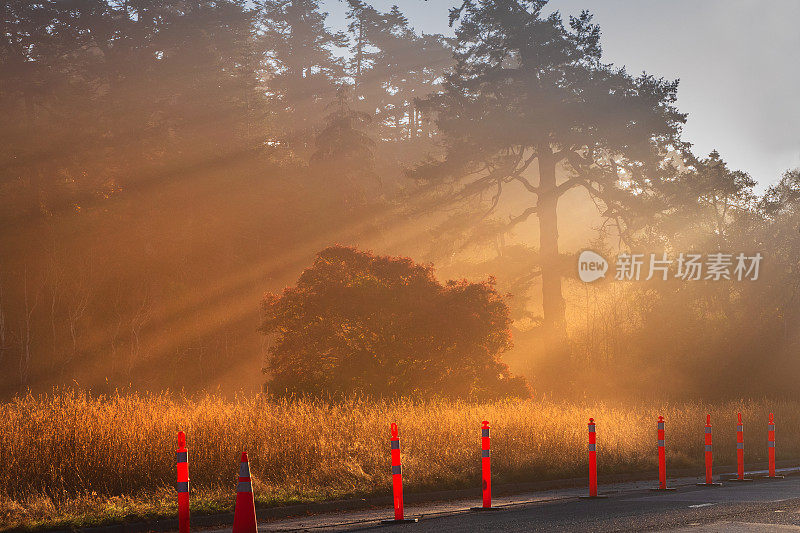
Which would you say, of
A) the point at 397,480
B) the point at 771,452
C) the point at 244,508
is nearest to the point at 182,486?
the point at 244,508

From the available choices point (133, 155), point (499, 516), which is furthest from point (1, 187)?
point (499, 516)

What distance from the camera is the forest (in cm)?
4325

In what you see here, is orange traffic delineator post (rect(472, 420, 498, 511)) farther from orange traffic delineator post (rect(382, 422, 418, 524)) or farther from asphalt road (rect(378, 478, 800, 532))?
orange traffic delineator post (rect(382, 422, 418, 524))

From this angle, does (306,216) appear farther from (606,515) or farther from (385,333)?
(606,515)

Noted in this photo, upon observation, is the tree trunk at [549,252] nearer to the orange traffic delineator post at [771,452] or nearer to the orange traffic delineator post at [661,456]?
the orange traffic delineator post at [771,452]

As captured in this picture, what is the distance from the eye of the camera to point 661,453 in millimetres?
16219

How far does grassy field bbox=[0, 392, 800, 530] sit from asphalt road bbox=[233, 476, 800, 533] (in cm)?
181

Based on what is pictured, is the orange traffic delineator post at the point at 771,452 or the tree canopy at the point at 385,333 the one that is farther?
the tree canopy at the point at 385,333

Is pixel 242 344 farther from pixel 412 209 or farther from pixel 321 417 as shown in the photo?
pixel 321 417

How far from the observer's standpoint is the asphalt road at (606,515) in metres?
11.3

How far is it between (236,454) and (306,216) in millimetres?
33901

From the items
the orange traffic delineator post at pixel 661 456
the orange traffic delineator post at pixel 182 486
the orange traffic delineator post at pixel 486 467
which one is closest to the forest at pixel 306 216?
the orange traffic delineator post at pixel 661 456

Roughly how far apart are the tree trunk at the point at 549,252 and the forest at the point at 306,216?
0.11m

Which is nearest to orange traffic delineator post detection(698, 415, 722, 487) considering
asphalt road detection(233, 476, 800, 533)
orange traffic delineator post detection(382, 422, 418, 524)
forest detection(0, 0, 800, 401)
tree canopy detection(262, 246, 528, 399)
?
asphalt road detection(233, 476, 800, 533)
